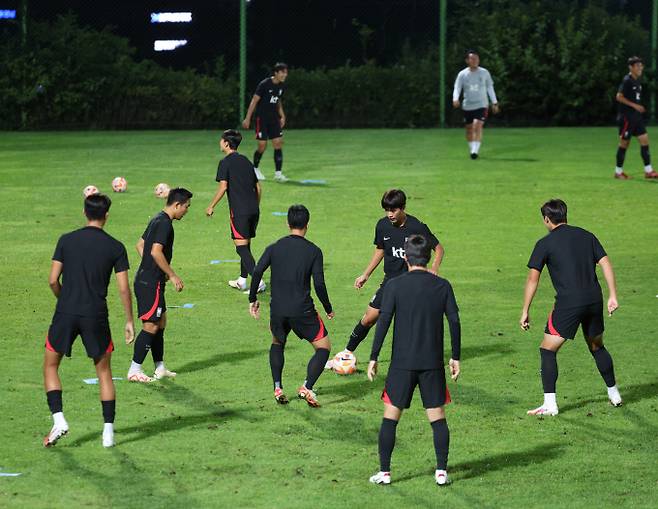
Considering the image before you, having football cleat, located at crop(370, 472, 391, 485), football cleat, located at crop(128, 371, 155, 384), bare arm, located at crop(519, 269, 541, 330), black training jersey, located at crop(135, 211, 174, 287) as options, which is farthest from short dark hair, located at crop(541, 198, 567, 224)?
football cleat, located at crop(128, 371, 155, 384)

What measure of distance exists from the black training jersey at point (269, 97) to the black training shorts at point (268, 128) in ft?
0.20

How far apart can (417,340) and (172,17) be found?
29293mm

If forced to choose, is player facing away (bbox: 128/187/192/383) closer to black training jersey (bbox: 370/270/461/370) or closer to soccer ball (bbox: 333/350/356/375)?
soccer ball (bbox: 333/350/356/375)

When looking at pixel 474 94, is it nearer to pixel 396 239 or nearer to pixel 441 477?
pixel 396 239

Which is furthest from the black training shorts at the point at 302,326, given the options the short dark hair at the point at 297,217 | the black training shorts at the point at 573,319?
the black training shorts at the point at 573,319

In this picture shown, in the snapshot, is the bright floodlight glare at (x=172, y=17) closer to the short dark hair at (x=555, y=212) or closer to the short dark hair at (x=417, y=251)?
the short dark hair at (x=555, y=212)

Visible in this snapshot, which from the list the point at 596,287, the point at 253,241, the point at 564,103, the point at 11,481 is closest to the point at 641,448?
the point at 596,287

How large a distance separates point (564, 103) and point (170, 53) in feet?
35.6

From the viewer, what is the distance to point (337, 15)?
3778 cm

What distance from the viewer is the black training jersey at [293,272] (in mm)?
11781

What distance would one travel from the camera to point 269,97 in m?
25.7

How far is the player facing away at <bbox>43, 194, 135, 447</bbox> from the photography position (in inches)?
417

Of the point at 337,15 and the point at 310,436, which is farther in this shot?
the point at 337,15

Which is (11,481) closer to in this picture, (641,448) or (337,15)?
(641,448)
